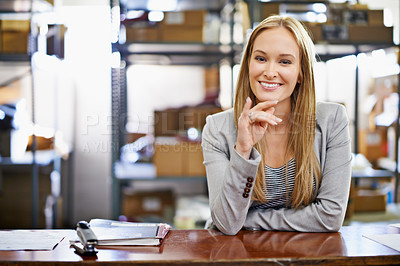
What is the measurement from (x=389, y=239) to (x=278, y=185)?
1.20 feet

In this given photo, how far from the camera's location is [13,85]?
392 centimetres

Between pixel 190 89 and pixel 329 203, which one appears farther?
pixel 190 89

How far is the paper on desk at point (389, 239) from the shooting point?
1186 millimetres

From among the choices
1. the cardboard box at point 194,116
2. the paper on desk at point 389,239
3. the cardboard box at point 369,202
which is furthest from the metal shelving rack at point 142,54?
the paper on desk at point 389,239

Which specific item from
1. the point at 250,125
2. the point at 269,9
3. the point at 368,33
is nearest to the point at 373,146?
the point at 368,33

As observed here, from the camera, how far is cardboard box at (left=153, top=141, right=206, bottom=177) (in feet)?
8.55

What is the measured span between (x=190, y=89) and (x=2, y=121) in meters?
1.69

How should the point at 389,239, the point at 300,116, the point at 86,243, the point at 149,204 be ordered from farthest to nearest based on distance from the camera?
the point at 149,204 → the point at 300,116 → the point at 389,239 → the point at 86,243

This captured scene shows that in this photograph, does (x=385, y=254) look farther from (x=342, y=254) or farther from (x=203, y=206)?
(x=203, y=206)

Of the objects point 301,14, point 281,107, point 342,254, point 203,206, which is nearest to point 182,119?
point 203,206

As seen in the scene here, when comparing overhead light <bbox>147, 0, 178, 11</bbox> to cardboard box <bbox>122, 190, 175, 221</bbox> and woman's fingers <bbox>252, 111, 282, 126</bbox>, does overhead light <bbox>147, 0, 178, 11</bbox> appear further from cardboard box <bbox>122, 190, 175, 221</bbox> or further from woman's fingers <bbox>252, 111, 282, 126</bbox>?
woman's fingers <bbox>252, 111, 282, 126</bbox>

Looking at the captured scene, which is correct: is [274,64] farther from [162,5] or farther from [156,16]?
[162,5]

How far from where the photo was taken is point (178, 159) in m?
2.64

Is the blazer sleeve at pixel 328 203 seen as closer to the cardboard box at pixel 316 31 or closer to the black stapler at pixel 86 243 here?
the black stapler at pixel 86 243
